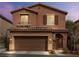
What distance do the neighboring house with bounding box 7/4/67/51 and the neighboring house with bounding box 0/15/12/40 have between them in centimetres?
9

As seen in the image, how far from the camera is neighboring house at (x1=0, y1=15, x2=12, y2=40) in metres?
3.43

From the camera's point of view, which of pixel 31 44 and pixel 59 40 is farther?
pixel 31 44

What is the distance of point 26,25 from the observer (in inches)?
136

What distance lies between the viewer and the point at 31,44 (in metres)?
3.53

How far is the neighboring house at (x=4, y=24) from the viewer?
343cm

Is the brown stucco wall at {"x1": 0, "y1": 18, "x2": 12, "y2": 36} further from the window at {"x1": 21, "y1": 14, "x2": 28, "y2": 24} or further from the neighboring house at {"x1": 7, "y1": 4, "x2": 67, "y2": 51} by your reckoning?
the window at {"x1": 21, "y1": 14, "x2": 28, "y2": 24}

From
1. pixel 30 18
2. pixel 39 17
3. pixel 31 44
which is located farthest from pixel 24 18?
pixel 31 44

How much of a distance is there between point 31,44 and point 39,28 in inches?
13.9

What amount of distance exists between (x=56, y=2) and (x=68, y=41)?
77cm

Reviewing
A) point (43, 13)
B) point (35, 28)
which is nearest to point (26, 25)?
point (35, 28)

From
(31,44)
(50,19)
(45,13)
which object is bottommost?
(31,44)

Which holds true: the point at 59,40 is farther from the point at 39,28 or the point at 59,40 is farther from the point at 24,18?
→ the point at 24,18

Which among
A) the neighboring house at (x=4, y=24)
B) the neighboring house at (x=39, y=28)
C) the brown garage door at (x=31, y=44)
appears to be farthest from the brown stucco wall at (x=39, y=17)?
the brown garage door at (x=31, y=44)

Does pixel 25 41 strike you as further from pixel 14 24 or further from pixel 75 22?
pixel 75 22
